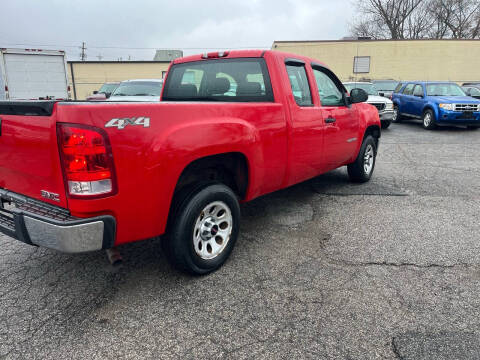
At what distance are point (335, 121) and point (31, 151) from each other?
333cm

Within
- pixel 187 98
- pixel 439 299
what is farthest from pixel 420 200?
pixel 187 98

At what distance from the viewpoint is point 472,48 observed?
1177 inches

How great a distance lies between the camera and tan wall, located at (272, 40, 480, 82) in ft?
98.8

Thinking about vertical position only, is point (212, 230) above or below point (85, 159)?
below

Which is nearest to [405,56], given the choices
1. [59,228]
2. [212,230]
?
[212,230]

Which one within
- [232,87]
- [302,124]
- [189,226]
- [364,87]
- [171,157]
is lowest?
[189,226]

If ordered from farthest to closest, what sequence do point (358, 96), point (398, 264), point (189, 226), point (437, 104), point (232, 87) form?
point (437, 104)
point (358, 96)
point (232, 87)
point (398, 264)
point (189, 226)

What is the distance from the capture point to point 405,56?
101 feet

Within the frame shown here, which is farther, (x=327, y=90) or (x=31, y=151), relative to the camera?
(x=327, y=90)

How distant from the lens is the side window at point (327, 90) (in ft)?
14.3

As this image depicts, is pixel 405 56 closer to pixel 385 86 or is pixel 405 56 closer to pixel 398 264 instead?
pixel 385 86

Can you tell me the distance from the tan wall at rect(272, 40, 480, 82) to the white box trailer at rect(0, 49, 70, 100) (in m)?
20.7

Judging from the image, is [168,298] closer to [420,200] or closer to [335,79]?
[335,79]

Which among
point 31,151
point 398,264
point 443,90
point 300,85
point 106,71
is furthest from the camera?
point 106,71
